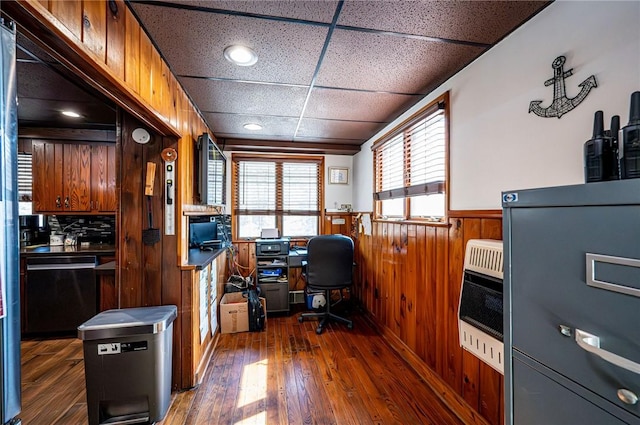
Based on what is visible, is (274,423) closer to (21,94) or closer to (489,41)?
(489,41)

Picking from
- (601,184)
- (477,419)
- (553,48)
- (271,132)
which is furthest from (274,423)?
(271,132)

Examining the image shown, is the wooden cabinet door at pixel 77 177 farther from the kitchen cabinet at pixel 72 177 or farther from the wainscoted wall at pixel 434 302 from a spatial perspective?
the wainscoted wall at pixel 434 302

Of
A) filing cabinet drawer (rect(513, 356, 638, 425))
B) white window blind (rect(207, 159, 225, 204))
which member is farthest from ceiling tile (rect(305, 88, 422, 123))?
filing cabinet drawer (rect(513, 356, 638, 425))

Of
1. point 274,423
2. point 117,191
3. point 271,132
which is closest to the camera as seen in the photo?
point 274,423

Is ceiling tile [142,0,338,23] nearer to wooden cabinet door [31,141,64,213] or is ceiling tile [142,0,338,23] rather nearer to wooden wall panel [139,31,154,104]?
wooden wall panel [139,31,154,104]

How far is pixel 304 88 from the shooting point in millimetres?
2119

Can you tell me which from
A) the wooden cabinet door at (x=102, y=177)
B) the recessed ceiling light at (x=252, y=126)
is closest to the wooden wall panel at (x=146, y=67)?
the recessed ceiling light at (x=252, y=126)

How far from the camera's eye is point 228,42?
1523mm

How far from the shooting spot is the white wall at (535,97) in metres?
1.01

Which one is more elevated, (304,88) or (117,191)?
(304,88)

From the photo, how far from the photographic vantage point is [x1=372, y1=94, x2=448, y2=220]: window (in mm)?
2078

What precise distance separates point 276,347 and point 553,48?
2.94 m

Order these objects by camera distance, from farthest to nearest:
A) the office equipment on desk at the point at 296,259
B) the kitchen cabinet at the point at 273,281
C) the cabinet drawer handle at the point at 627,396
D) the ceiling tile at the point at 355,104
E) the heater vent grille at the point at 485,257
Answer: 1. the office equipment on desk at the point at 296,259
2. the kitchen cabinet at the point at 273,281
3. the ceiling tile at the point at 355,104
4. the heater vent grille at the point at 485,257
5. the cabinet drawer handle at the point at 627,396

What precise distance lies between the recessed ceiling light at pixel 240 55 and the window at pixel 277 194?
2387 mm
